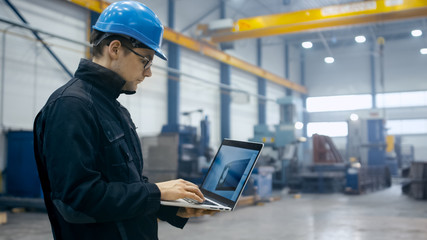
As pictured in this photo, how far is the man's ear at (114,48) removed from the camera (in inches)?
52.8

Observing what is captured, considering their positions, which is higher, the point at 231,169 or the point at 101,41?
the point at 101,41

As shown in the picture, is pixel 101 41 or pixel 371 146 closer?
pixel 101 41

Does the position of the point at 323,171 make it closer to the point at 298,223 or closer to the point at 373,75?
the point at 298,223

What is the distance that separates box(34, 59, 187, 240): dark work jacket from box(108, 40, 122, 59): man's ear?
0.05 metres

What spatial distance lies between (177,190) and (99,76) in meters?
0.44

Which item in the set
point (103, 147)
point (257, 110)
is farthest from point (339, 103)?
point (103, 147)

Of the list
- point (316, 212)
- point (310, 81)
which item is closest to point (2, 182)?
point (316, 212)

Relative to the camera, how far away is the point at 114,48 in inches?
53.2

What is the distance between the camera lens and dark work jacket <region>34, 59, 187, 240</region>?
1.14 metres

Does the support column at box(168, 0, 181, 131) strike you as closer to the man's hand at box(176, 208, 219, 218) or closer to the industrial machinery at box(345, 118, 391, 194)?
the industrial machinery at box(345, 118, 391, 194)

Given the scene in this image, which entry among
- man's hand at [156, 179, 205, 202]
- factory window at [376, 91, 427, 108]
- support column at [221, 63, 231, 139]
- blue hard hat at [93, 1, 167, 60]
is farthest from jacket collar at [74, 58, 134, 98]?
factory window at [376, 91, 427, 108]

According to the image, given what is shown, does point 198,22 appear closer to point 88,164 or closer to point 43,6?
point 43,6

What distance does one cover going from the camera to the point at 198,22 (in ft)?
46.0

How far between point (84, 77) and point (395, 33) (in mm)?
21640
